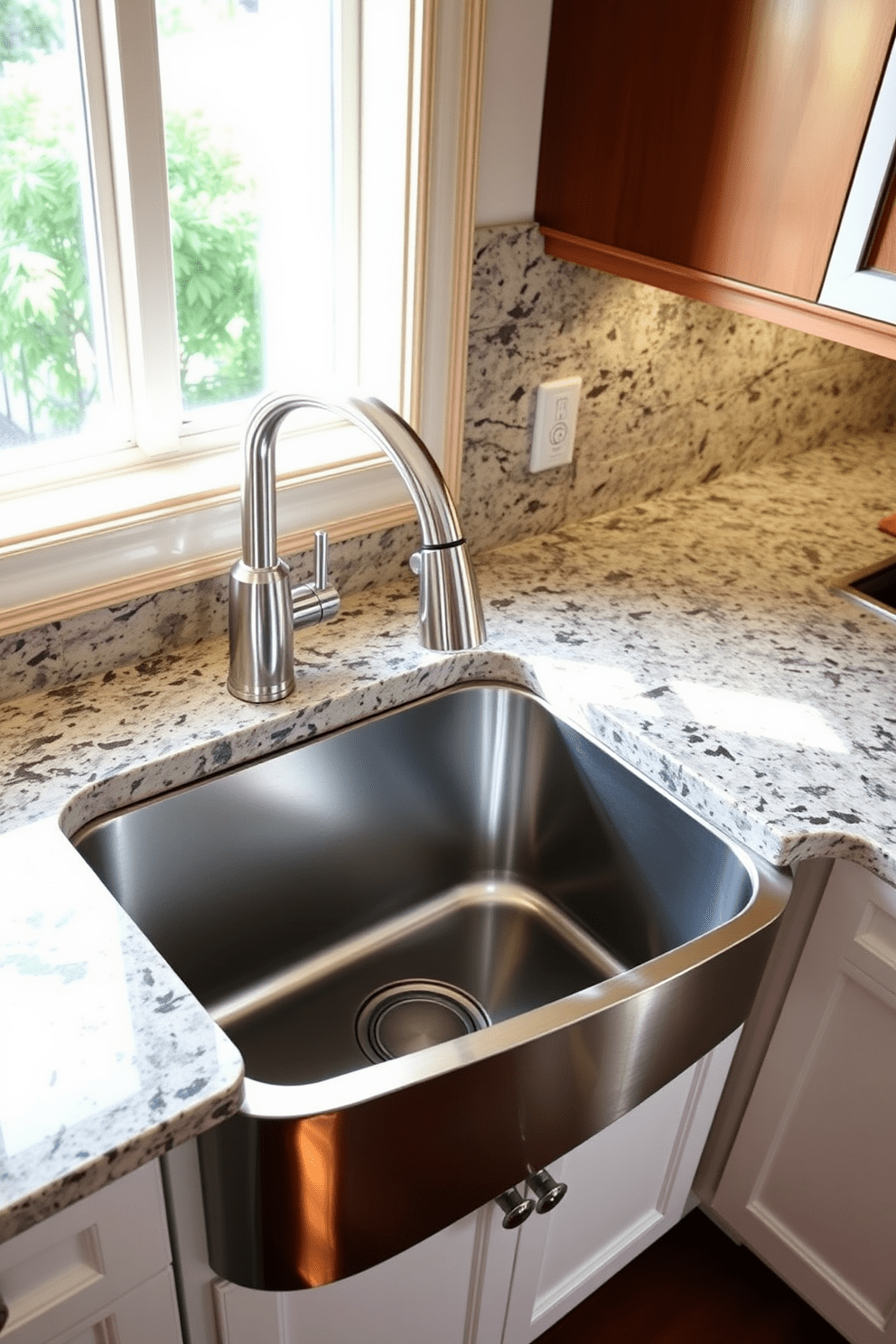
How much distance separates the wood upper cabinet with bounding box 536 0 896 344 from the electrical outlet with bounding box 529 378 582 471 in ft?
0.56

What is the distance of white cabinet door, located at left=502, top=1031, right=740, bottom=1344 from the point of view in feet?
3.71

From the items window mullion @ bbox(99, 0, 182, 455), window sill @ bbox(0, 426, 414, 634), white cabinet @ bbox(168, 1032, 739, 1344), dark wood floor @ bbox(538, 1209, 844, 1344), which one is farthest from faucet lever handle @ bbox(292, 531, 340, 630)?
dark wood floor @ bbox(538, 1209, 844, 1344)

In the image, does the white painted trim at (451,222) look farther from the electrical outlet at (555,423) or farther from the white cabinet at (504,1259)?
the white cabinet at (504,1259)

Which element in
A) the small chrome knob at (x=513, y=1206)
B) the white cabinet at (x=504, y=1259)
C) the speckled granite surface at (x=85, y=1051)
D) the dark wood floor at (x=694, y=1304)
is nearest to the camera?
the speckled granite surface at (x=85, y=1051)

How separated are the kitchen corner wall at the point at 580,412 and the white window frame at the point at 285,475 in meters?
0.03

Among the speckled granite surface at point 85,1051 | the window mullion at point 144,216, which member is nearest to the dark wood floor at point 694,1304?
the speckled granite surface at point 85,1051

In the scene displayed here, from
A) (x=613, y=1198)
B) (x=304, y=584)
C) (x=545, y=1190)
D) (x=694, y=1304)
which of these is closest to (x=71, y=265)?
(x=304, y=584)

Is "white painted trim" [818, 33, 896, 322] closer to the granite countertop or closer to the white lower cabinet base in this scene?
the granite countertop

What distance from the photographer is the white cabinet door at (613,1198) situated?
1131 mm

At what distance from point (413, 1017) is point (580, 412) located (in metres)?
0.77

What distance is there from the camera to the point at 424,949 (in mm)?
1249

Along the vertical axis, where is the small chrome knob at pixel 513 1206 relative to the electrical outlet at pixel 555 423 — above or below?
below

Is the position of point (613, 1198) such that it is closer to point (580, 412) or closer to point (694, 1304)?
point (694, 1304)

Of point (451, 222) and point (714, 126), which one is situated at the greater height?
point (714, 126)
